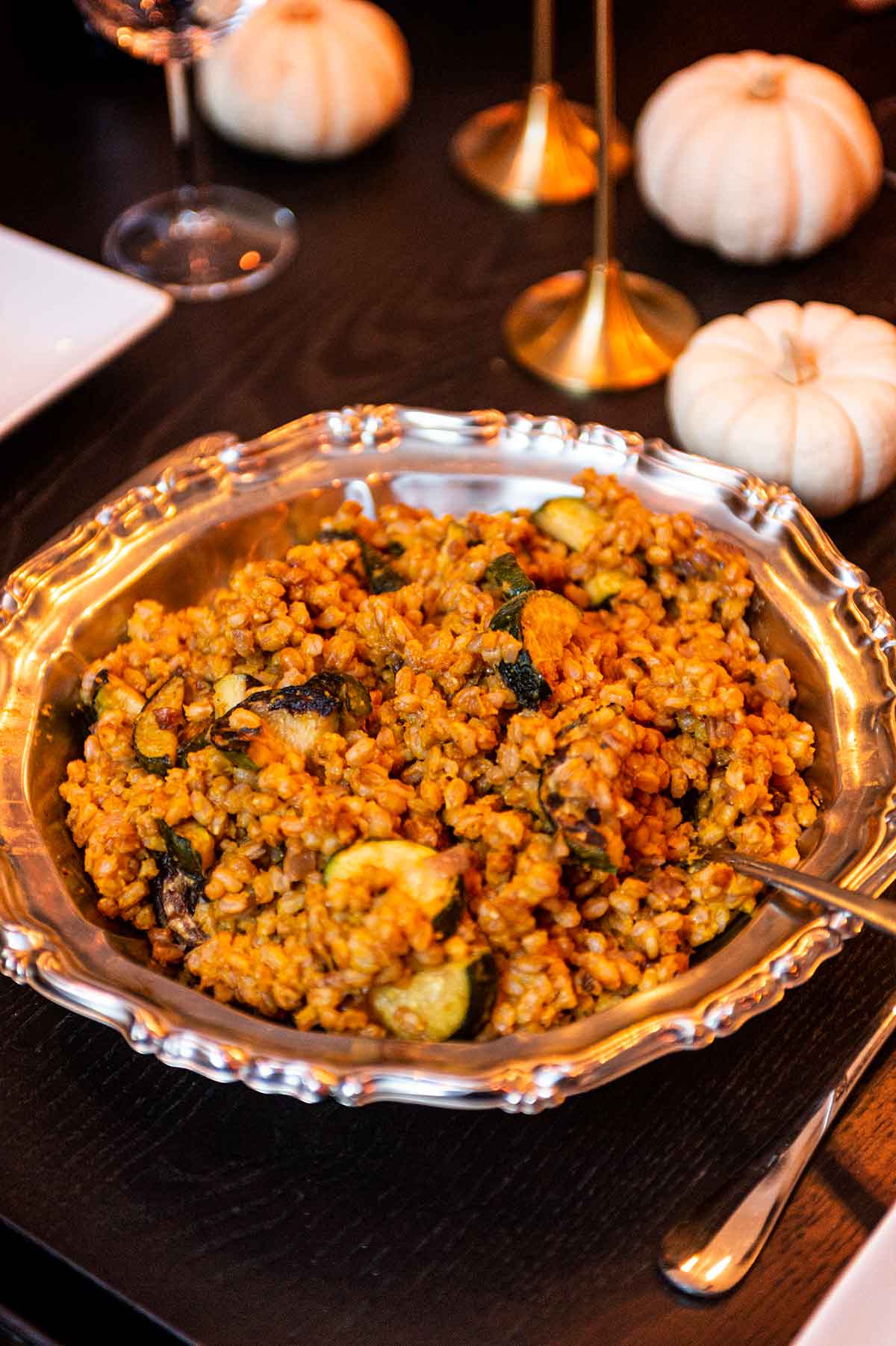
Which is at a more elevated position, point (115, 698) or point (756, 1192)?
point (115, 698)

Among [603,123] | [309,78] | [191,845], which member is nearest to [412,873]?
[191,845]

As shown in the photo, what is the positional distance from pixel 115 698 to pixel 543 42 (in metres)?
1.34

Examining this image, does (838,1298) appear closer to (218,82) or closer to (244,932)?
(244,932)

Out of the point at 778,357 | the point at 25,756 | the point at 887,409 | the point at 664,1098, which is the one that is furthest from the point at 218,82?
the point at 664,1098

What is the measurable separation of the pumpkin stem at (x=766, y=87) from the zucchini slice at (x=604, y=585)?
3.09 feet

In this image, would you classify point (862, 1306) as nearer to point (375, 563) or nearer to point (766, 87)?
point (375, 563)

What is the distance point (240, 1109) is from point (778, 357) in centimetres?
104

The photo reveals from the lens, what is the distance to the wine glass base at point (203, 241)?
2.13m

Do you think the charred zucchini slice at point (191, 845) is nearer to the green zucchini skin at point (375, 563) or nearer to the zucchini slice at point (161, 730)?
the zucchini slice at point (161, 730)

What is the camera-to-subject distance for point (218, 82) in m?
2.23

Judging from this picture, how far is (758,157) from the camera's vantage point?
6.56 ft

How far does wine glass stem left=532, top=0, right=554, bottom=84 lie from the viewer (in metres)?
2.13

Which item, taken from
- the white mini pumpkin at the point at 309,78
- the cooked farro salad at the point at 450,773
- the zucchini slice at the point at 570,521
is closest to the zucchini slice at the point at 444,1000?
the cooked farro salad at the point at 450,773

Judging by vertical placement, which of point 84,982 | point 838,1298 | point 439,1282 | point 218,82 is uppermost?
point 218,82
